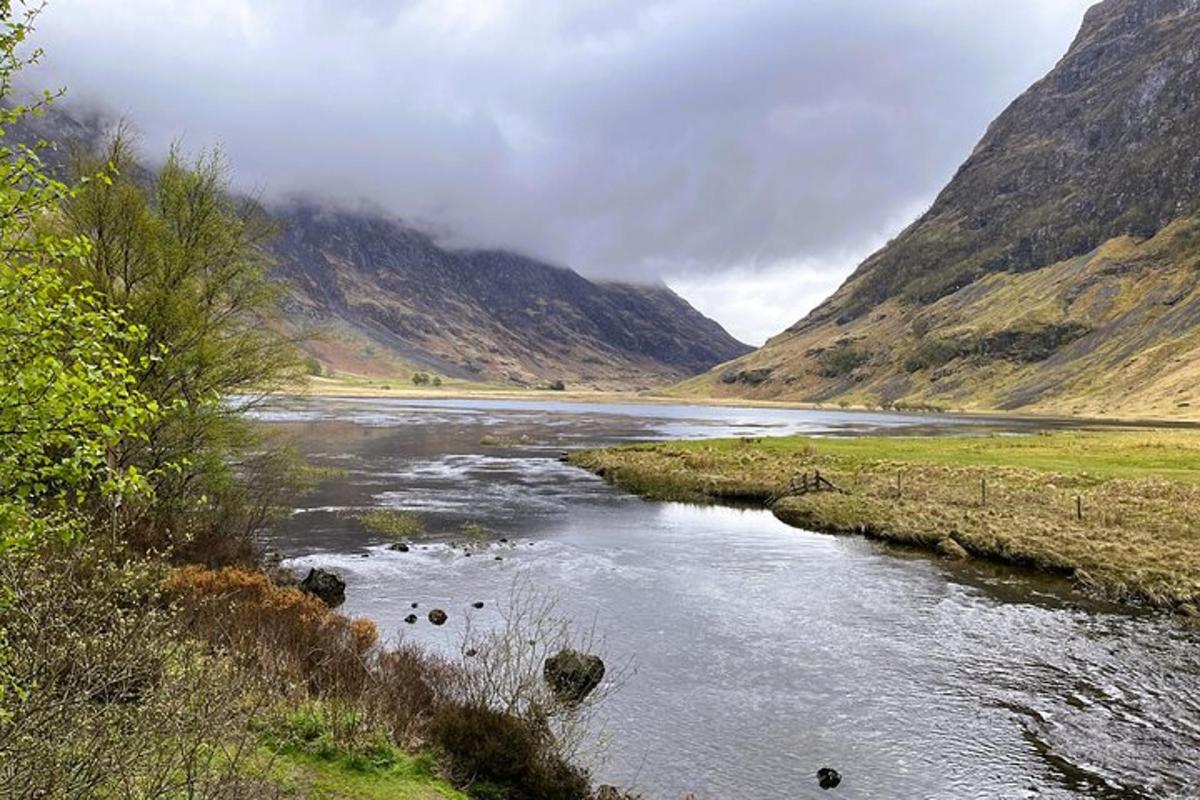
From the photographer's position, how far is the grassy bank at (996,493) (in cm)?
3259

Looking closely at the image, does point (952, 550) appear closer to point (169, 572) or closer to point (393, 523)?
point (393, 523)

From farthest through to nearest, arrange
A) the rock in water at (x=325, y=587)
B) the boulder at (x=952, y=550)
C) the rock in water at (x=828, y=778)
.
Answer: the boulder at (x=952, y=550)
the rock in water at (x=325, y=587)
the rock in water at (x=828, y=778)

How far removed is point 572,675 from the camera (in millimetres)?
19359

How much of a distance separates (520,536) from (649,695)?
21.7 meters

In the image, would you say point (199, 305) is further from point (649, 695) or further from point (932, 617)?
point (932, 617)

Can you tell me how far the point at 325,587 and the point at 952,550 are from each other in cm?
2843

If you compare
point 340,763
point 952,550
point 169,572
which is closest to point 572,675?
point 340,763

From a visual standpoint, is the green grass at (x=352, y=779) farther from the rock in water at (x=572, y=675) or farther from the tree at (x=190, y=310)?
the tree at (x=190, y=310)

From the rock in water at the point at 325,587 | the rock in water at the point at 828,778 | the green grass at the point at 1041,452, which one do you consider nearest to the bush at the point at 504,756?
the rock in water at the point at 828,778

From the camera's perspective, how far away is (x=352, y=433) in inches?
4176

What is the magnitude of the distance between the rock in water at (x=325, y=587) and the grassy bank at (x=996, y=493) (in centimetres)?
2788

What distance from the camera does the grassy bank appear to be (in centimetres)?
3259

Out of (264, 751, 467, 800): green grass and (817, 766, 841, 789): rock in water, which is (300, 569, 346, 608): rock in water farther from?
(817, 766, 841, 789): rock in water

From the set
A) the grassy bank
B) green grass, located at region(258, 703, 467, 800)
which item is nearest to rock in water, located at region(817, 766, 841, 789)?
green grass, located at region(258, 703, 467, 800)
